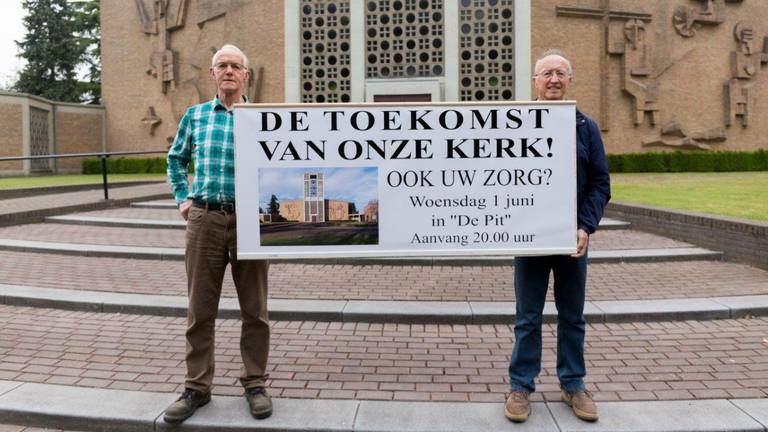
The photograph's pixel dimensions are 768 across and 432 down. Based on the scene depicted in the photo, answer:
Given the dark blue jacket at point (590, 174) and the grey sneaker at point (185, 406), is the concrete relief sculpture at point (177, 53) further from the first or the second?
the dark blue jacket at point (590, 174)

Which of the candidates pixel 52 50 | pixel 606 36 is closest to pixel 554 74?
pixel 606 36

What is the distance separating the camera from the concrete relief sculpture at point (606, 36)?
69.6ft

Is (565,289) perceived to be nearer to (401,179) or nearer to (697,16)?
(401,179)

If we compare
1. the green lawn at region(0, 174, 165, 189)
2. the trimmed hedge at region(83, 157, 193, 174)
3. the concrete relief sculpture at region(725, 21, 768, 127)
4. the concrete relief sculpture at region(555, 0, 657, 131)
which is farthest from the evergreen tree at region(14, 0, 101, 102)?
the concrete relief sculpture at region(725, 21, 768, 127)

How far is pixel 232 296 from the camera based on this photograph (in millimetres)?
5980

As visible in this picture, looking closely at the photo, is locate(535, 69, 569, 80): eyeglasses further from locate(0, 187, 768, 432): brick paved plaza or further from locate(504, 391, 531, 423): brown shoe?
locate(0, 187, 768, 432): brick paved plaza

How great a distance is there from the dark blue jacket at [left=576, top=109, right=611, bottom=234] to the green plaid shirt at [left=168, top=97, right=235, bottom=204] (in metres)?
2.09

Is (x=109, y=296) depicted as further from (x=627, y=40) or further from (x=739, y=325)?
(x=627, y=40)

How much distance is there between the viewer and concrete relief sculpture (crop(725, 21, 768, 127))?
21969mm

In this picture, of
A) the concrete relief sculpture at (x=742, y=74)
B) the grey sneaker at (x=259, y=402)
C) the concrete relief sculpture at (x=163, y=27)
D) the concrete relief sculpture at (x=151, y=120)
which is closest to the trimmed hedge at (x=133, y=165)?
the concrete relief sculpture at (x=151, y=120)

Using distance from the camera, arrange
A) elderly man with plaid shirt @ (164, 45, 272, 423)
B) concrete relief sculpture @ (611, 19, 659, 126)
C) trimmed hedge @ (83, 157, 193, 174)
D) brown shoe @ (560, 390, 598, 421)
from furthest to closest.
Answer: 1. trimmed hedge @ (83, 157, 193, 174)
2. concrete relief sculpture @ (611, 19, 659, 126)
3. elderly man with plaid shirt @ (164, 45, 272, 423)
4. brown shoe @ (560, 390, 598, 421)

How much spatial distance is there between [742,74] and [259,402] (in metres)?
24.6

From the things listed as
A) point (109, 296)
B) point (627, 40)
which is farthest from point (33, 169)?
point (627, 40)

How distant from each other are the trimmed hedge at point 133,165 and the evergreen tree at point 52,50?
15538mm
